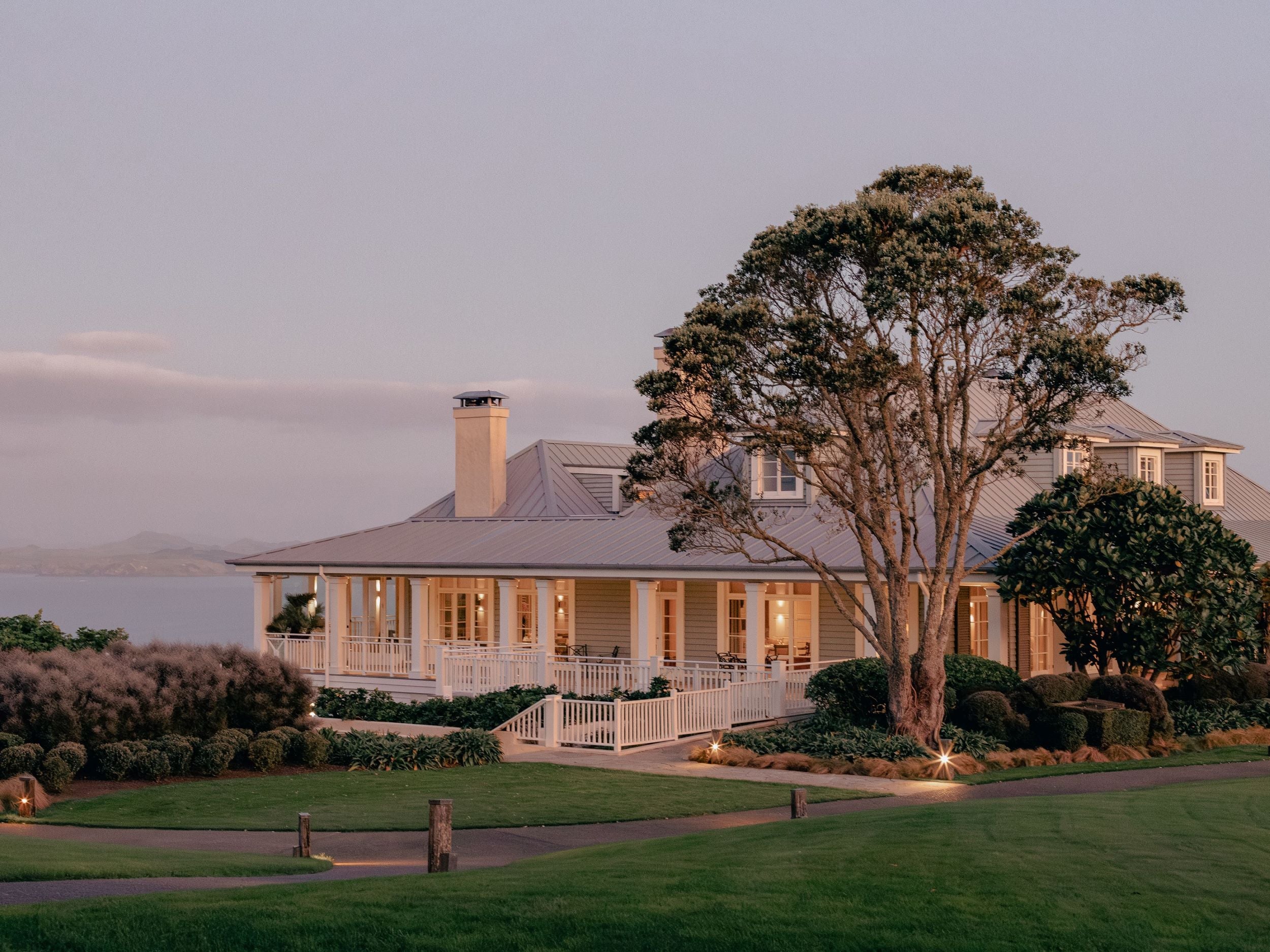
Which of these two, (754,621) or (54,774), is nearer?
(54,774)

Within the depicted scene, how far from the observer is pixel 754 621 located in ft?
96.5

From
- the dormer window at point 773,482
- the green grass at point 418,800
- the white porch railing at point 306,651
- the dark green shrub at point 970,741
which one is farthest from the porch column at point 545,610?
the dark green shrub at point 970,741

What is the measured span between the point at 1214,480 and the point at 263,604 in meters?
24.4

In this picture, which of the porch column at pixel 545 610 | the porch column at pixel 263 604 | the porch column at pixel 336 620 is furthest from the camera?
the porch column at pixel 263 604

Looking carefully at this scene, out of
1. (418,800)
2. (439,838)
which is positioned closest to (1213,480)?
(418,800)

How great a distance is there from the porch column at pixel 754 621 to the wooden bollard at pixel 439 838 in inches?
648

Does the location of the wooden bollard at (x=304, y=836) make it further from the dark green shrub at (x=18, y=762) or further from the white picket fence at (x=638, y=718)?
the white picket fence at (x=638, y=718)

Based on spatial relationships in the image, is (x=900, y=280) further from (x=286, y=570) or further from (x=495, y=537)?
(x=286, y=570)

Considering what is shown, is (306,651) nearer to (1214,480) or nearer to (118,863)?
(118,863)

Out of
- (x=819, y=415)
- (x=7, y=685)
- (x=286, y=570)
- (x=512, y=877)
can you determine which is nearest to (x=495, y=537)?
(x=286, y=570)

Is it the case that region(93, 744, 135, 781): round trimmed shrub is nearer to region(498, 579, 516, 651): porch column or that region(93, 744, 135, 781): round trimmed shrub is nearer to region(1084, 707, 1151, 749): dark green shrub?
region(498, 579, 516, 651): porch column

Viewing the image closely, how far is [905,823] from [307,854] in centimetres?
589

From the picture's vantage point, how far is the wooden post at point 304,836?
47.2 ft

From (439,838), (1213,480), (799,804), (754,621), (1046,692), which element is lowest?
(799,804)
